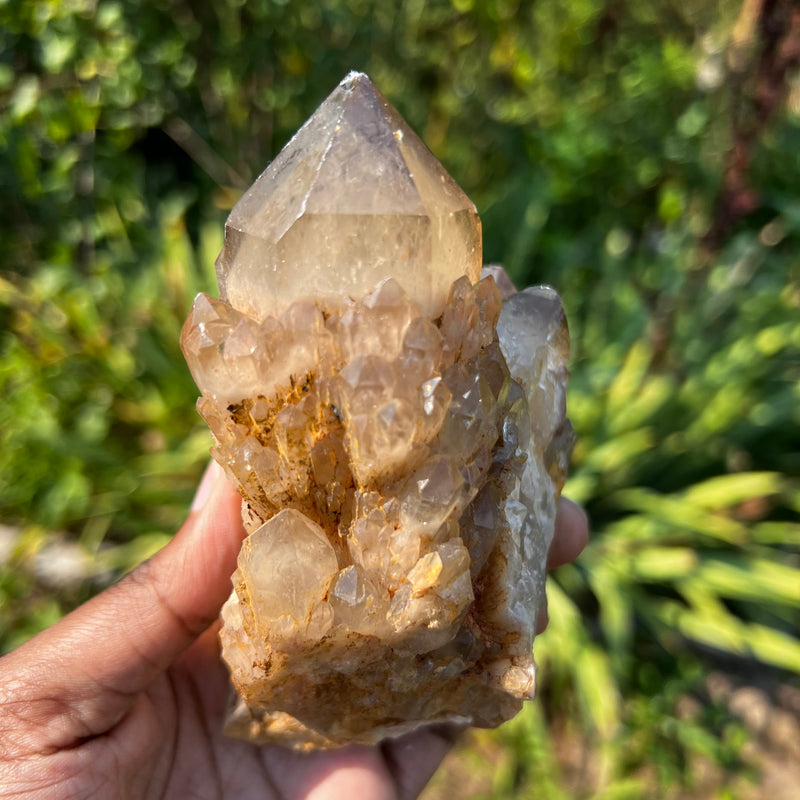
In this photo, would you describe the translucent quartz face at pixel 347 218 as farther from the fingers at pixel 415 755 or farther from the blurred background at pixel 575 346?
the blurred background at pixel 575 346

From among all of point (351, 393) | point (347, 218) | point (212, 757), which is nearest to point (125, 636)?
point (212, 757)

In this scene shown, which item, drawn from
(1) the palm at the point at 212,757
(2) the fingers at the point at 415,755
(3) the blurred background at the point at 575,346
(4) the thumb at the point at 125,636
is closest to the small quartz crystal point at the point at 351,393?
(4) the thumb at the point at 125,636

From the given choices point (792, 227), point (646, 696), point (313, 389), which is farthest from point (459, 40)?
point (313, 389)

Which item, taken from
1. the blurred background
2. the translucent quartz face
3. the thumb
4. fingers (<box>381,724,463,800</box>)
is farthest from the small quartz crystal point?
the blurred background

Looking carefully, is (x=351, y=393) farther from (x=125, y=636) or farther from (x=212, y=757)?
(x=212, y=757)

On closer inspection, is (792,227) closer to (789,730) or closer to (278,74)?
(789,730)

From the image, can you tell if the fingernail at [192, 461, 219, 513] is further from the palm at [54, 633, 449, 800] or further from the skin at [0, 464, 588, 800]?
the palm at [54, 633, 449, 800]
